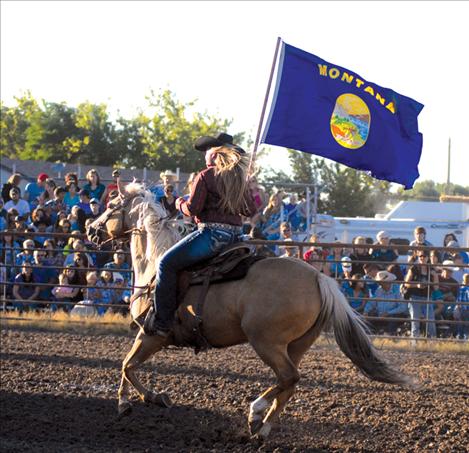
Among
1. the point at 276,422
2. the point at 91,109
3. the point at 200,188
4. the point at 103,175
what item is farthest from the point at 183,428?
the point at 91,109

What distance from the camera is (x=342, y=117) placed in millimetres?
8812

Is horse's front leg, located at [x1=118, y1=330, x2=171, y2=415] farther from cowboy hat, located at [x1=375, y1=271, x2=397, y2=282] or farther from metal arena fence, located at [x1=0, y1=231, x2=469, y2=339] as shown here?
cowboy hat, located at [x1=375, y1=271, x2=397, y2=282]

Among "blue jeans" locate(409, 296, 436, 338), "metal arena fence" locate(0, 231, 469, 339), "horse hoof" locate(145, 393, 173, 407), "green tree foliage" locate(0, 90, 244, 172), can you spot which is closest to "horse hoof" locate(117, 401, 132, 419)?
"horse hoof" locate(145, 393, 173, 407)

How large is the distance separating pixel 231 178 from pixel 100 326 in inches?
278

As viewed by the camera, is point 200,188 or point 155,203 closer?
point 200,188

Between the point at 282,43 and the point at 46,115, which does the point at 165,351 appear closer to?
the point at 282,43

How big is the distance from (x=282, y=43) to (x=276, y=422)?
3.75 metres

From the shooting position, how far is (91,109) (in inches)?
2094

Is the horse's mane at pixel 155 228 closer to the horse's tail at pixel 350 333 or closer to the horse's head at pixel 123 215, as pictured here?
the horse's head at pixel 123 215

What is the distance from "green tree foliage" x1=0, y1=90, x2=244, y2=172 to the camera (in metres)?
50.1

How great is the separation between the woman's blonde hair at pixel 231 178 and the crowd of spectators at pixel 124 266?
4953 mm

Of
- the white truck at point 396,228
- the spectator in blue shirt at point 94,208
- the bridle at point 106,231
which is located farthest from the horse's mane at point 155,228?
the white truck at point 396,228

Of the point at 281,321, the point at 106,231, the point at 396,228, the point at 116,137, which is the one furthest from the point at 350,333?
the point at 116,137

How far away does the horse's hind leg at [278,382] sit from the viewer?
6383 mm
